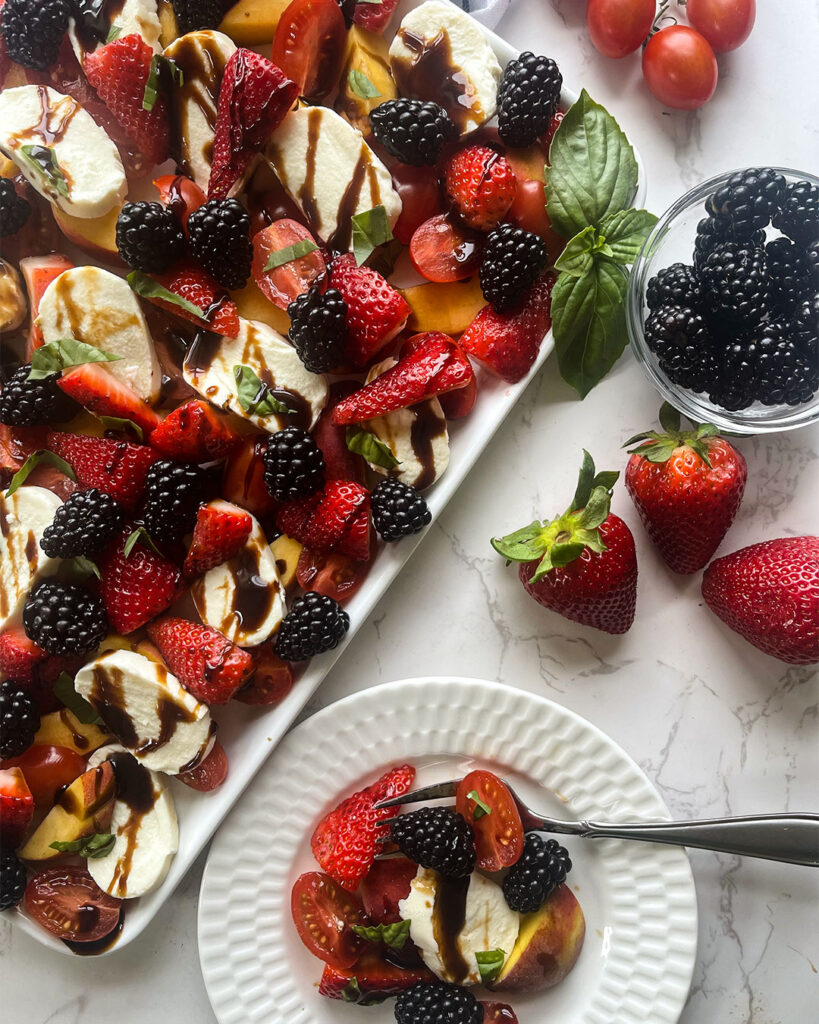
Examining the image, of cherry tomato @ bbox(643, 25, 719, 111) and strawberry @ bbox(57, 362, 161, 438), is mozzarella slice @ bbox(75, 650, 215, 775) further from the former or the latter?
cherry tomato @ bbox(643, 25, 719, 111)

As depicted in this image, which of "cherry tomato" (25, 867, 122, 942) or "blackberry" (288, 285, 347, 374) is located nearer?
"blackberry" (288, 285, 347, 374)

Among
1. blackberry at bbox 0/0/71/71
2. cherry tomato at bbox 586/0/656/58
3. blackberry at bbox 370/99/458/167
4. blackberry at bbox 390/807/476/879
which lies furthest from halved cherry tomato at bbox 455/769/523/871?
blackberry at bbox 0/0/71/71

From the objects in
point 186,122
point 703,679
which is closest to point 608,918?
point 703,679

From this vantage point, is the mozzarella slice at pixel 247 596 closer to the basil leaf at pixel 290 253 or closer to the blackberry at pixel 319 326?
the blackberry at pixel 319 326

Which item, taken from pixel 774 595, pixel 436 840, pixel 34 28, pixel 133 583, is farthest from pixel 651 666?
pixel 34 28

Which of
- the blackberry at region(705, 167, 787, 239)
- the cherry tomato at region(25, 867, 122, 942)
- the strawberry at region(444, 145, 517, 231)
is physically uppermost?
the blackberry at region(705, 167, 787, 239)

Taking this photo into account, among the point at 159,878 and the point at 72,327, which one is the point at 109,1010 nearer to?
the point at 159,878
